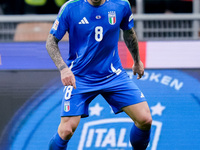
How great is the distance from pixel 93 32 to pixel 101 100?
1280mm

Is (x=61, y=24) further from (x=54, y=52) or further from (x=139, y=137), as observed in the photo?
(x=139, y=137)

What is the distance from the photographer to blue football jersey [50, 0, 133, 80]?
4117 millimetres

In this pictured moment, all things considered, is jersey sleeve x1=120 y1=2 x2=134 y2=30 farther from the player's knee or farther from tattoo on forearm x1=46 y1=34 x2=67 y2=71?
the player's knee

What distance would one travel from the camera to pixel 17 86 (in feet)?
17.3

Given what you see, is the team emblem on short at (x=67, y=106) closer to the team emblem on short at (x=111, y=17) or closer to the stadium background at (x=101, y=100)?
the team emblem on short at (x=111, y=17)

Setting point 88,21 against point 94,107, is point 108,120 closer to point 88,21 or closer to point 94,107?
point 94,107

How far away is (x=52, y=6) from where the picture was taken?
24.7ft

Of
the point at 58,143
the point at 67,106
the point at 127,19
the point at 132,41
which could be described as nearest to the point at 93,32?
the point at 127,19

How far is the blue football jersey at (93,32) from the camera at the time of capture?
162 inches

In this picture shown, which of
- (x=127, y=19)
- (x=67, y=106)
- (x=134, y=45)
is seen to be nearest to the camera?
(x=67, y=106)

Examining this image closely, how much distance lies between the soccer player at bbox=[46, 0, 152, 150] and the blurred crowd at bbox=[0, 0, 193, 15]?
3.16 m

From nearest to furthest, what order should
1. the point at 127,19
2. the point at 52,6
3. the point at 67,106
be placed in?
the point at 67,106
the point at 127,19
the point at 52,6

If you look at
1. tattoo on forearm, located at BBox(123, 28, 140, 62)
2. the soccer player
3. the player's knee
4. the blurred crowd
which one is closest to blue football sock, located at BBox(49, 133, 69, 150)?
the soccer player

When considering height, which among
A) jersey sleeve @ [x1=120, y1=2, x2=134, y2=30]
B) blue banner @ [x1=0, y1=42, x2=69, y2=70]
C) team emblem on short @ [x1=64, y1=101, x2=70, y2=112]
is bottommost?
team emblem on short @ [x1=64, y1=101, x2=70, y2=112]
